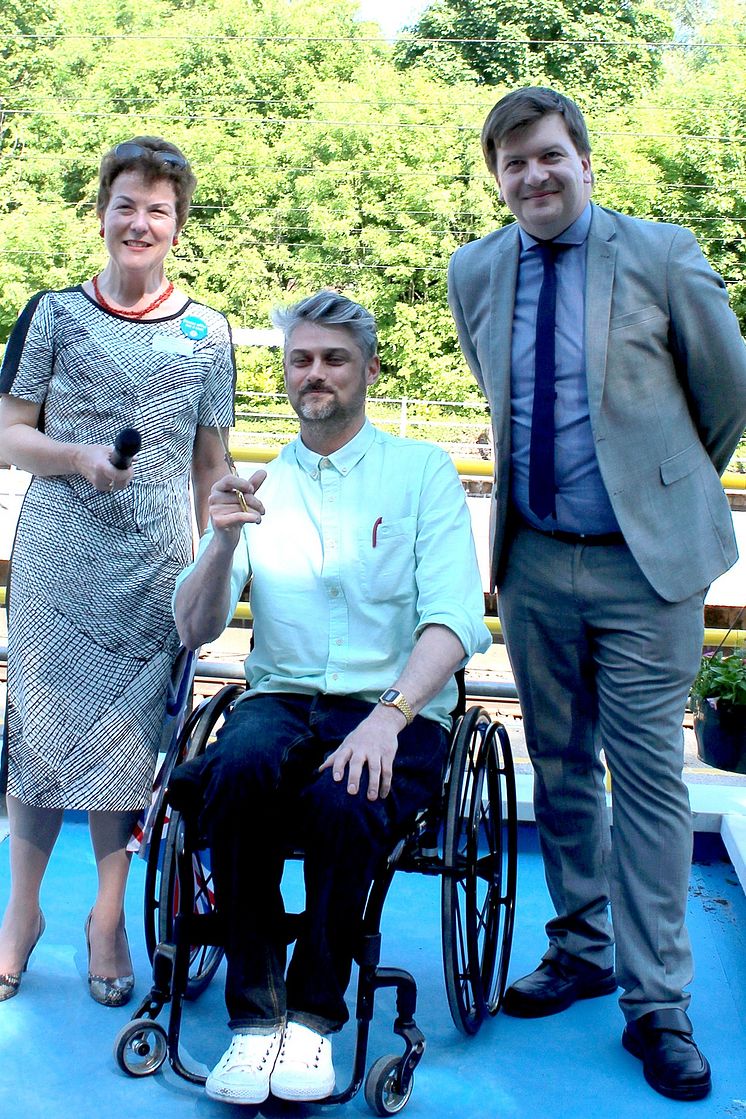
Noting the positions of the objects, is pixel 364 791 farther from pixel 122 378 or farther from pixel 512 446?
pixel 122 378

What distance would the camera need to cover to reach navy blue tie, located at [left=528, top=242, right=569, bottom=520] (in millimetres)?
2342

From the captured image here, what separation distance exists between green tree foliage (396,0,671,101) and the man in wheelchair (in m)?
34.0

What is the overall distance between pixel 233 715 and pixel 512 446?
29.7 inches

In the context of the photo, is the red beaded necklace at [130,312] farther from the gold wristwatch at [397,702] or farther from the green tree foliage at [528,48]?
the green tree foliage at [528,48]

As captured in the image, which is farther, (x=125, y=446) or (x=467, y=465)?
(x=467, y=465)

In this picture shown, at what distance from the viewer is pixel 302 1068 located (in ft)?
6.27

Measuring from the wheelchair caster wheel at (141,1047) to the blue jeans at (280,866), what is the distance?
0.57ft

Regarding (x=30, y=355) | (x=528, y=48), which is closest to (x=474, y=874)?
(x=30, y=355)

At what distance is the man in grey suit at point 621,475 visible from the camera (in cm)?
229

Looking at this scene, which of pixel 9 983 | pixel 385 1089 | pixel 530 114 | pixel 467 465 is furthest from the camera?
pixel 467 465

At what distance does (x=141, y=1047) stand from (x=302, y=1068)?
37 cm

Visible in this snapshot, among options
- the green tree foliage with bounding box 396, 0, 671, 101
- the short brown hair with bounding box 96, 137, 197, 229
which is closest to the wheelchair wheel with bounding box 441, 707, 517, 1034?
the short brown hair with bounding box 96, 137, 197, 229

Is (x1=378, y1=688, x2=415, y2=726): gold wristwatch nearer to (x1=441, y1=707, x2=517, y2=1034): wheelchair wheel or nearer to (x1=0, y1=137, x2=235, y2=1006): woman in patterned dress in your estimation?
(x1=441, y1=707, x2=517, y2=1034): wheelchair wheel

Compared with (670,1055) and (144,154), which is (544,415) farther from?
(670,1055)
